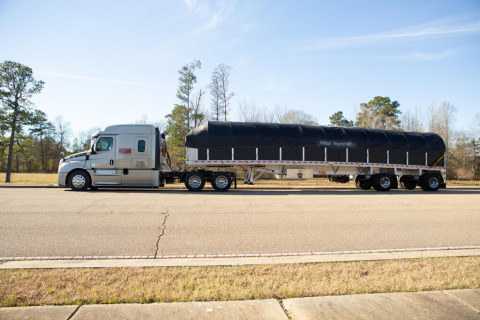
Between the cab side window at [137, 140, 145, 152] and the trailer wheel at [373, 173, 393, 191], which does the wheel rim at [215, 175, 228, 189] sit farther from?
the trailer wheel at [373, 173, 393, 191]

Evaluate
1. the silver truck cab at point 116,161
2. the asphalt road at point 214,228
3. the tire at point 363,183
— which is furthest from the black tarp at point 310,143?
the asphalt road at point 214,228

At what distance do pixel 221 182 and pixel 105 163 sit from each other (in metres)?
5.71

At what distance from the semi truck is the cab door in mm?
35

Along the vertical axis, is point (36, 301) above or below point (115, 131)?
below

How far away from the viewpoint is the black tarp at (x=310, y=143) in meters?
16.6

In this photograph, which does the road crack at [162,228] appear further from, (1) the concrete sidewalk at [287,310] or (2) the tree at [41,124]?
(2) the tree at [41,124]

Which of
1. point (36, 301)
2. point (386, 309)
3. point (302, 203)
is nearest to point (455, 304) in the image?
point (386, 309)

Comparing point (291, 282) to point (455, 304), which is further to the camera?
point (291, 282)

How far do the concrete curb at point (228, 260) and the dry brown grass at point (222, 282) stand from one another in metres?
0.20

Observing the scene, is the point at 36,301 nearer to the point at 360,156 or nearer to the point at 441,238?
the point at 441,238

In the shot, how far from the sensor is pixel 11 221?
295 inches

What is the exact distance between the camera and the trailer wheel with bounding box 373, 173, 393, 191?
1836cm

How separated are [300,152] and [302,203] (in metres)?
6.34

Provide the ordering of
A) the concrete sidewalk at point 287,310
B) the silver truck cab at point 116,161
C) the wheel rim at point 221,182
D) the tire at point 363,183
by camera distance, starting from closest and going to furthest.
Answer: the concrete sidewalk at point 287,310 < the silver truck cab at point 116,161 < the wheel rim at point 221,182 < the tire at point 363,183
